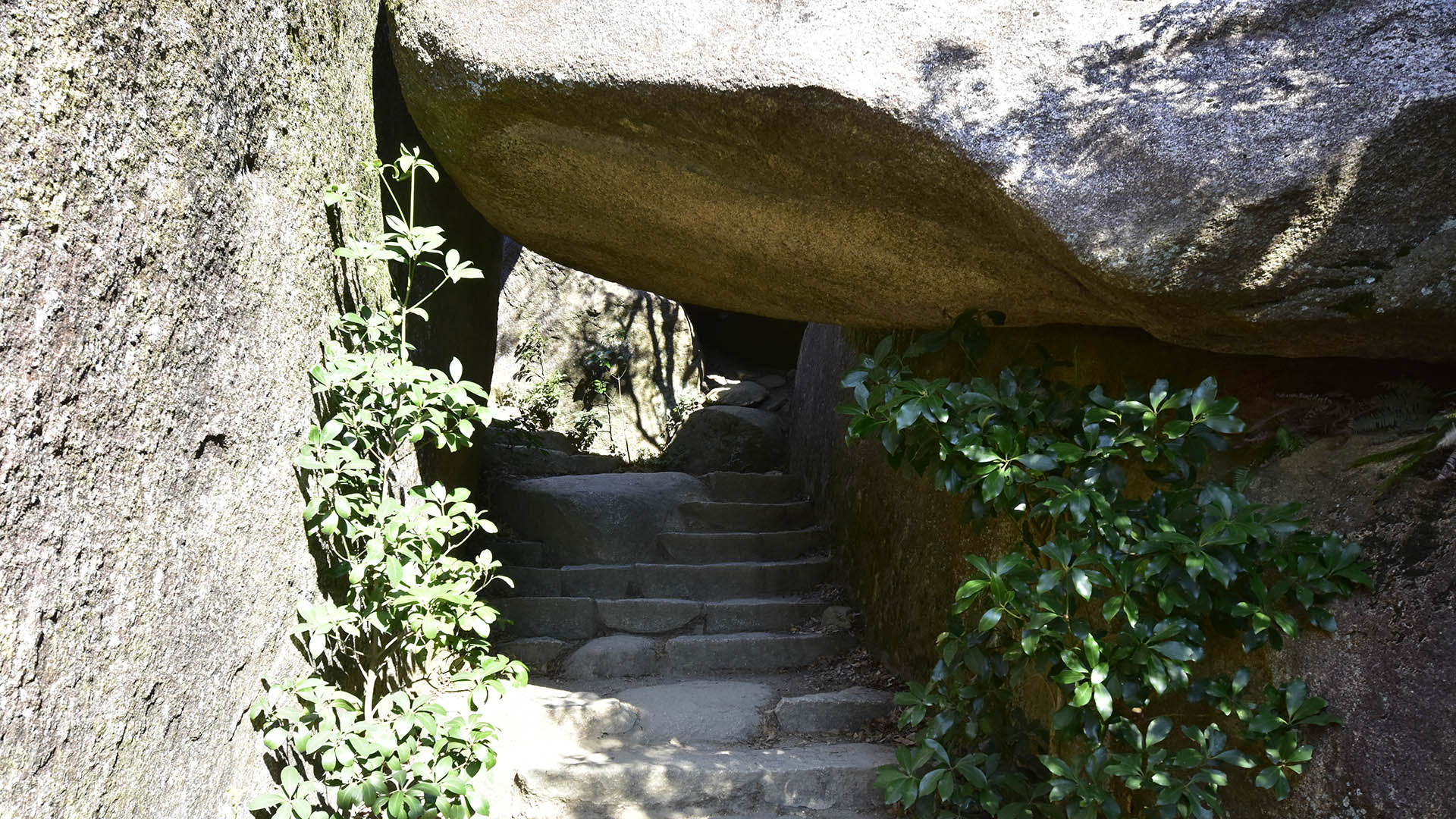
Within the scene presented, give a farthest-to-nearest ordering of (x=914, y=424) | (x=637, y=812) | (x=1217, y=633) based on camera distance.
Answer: (x=637, y=812)
(x=914, y=424)
(x=1217, y=633)

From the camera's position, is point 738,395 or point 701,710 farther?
point 738,395

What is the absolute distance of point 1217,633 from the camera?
7.08 ft

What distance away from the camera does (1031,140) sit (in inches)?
86.4

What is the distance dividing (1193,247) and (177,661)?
225cm

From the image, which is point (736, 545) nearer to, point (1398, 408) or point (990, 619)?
point (990, 619)

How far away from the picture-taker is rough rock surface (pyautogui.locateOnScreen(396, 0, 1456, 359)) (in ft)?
6.60

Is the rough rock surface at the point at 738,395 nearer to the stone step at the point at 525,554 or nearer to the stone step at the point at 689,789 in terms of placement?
the stone step at the point at 525,554

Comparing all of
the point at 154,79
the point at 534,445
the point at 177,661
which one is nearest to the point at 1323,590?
the point at 177,661

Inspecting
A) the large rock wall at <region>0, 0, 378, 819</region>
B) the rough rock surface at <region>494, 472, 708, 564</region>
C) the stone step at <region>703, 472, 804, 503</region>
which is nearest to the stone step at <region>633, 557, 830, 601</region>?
the rough rock surface at <region>494, 472, 708, 564</region>

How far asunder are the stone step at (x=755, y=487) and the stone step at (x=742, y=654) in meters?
1.74

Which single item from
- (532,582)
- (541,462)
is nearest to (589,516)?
(532,582)

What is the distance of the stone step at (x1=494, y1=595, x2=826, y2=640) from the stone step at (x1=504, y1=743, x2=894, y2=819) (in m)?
1.33

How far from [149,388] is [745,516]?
13.9 feet

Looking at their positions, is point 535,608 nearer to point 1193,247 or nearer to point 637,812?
point 637,812
